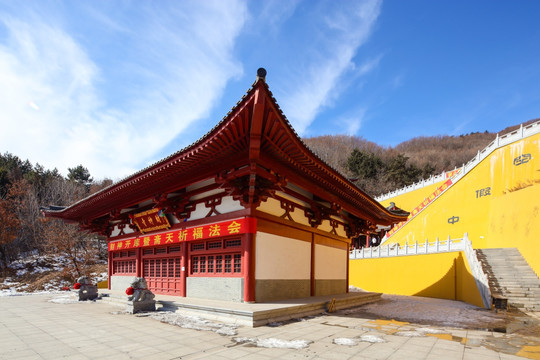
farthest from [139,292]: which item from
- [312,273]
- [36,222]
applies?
[36,222]

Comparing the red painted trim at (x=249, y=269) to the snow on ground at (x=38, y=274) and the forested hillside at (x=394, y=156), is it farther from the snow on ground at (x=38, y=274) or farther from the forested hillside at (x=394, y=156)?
the snow on ground at (x=38, y=274)

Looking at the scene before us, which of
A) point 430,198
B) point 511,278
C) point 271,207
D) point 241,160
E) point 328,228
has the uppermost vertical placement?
point 241,160

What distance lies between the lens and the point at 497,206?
66.4 feet

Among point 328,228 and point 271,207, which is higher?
point 271,207

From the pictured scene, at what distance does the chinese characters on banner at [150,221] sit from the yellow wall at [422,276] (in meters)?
13.4

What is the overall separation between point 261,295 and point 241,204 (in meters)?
2.60

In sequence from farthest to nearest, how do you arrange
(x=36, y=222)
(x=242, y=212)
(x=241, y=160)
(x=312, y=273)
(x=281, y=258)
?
(x=36, y=222), (x=312, y=273), (x=281, y=258), (x=242, y=212), (x=241, y=160)

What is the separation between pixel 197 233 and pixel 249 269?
252cm

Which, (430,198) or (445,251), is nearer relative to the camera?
(445,251)

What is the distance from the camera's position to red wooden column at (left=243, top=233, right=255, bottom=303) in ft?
28.3

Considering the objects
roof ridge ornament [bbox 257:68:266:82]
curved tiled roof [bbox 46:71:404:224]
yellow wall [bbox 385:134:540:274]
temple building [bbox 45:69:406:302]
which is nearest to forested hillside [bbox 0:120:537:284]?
temple building [bbox 45:69:406:302]

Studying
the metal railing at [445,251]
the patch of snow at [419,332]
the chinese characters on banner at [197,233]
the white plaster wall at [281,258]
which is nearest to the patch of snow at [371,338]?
the patch of snow at [419,332]

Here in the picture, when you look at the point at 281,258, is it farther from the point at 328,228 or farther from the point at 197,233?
the point at 328,228

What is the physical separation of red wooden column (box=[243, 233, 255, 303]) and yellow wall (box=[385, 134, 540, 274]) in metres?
14.0
